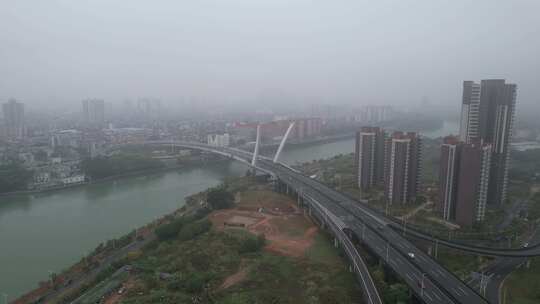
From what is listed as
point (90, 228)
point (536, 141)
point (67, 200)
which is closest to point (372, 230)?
point (90, 228)

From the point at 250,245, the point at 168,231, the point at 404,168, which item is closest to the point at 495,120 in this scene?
the point at 404,168

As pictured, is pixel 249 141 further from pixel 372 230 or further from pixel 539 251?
pixel 539 251

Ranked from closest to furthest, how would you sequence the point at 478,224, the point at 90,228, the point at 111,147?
the point at 478,224 → the point at 90,228 → the point at 111,147

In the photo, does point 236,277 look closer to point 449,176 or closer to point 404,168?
point 449,176

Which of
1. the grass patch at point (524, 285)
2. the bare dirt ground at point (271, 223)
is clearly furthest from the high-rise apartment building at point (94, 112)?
the grass patch at point (524, 285)

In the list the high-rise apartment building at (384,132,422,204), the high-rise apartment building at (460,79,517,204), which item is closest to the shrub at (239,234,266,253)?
the high-rise apartment building at (384,132,422,204)

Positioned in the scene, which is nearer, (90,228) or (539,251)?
(539,251)

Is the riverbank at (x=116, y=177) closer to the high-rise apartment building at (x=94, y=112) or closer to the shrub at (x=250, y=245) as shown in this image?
the shrub at (x=250, y=245)
